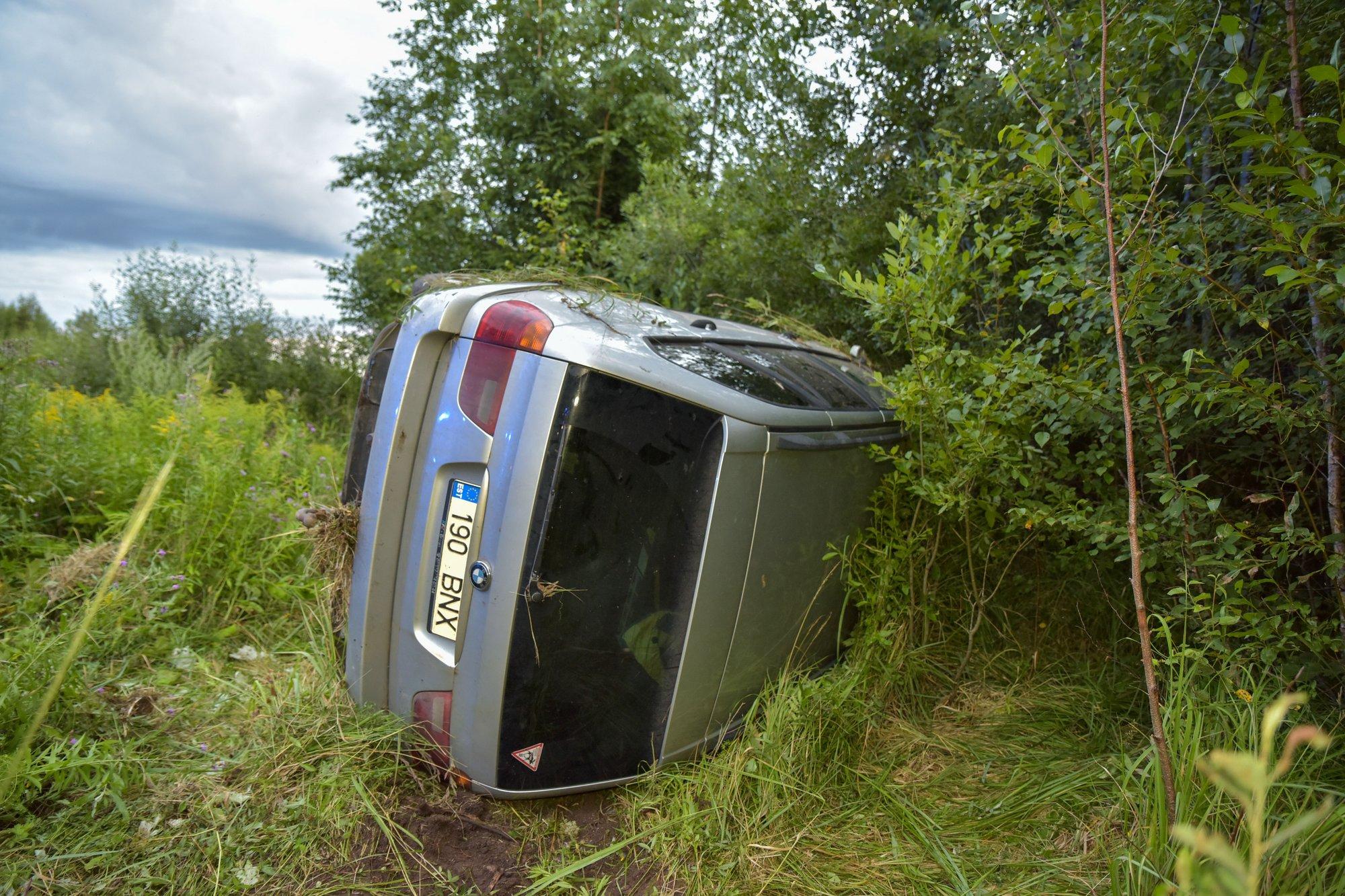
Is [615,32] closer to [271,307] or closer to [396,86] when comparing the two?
[396,86]

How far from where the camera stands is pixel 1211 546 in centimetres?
254

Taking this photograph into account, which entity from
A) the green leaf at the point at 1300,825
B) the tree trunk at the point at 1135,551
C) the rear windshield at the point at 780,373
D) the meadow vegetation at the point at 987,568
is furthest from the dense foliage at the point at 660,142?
the green leaf at the point at 1300,825

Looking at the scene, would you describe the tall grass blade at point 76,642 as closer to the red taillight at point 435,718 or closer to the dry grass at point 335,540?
the dry grass at point 335,540

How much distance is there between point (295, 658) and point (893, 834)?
2612 millimetres

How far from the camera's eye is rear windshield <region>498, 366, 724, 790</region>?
95.3 inches

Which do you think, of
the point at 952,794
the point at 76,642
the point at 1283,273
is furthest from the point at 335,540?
the point at 1283,273

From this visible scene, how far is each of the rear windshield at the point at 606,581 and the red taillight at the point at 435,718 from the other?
22cm

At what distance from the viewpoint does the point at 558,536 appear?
95.3 inches

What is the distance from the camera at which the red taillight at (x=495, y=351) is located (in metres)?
2.49

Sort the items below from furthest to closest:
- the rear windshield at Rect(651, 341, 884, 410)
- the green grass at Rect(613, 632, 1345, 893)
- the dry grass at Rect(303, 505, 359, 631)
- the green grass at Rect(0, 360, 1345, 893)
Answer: the rear windshield at Rect(651, 341, 884, 410) → the dry grass at Rect(303, 505, 359, 631) → the green grass at Rect(0, 360, 1345, 893) → the green grass at Rect(613, 632, 1345, 893)

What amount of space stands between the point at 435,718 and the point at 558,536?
2.58ft

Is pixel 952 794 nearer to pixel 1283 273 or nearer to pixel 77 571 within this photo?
pixel 1283 273

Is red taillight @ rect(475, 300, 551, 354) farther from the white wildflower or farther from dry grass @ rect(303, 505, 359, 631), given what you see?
the white wildflower

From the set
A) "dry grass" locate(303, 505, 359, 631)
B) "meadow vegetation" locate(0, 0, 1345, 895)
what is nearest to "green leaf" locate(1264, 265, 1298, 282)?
"meadow vegetation" locate(0, 0, 1345, 895)
